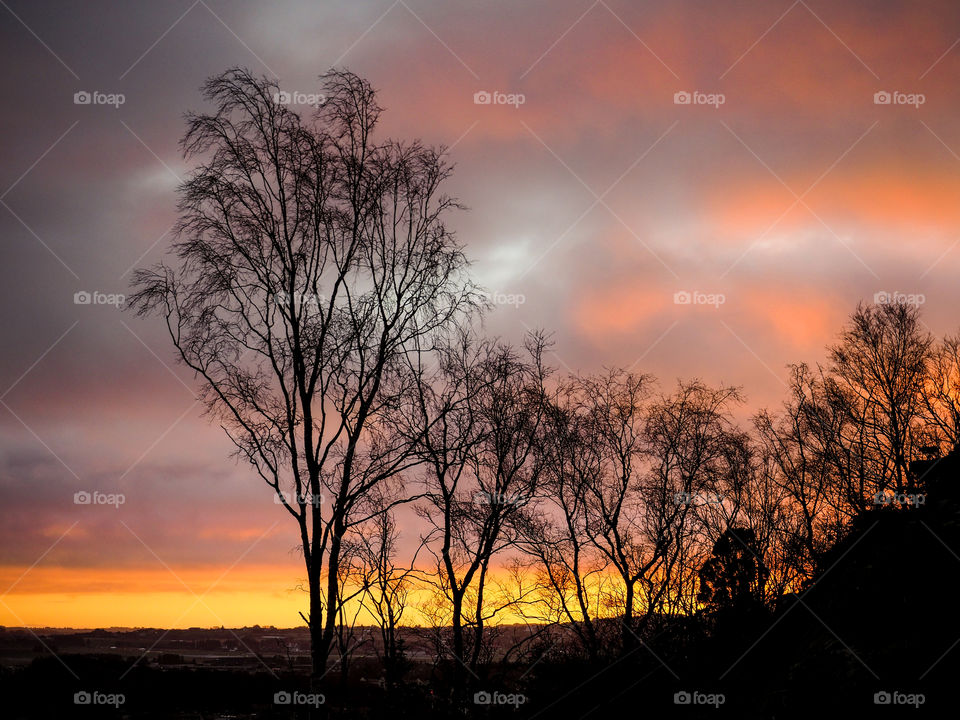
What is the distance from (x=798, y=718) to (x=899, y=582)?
3863 millimetres

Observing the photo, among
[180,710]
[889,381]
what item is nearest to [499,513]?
[180,710]

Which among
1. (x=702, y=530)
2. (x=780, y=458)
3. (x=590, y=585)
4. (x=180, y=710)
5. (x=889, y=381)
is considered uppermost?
(x=889, y=381)

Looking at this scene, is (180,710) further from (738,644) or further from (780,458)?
(780,458)

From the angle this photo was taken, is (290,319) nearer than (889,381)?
Yes

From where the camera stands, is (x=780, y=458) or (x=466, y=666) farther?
(x=780, y=458)

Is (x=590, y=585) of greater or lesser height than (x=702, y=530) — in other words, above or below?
below

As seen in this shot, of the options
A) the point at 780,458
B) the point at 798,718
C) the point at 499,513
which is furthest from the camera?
the point at 780,458

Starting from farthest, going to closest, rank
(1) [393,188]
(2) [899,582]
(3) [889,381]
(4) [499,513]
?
(3) [889,381] → (4) [499,513] → (1) [393,188] → (2) [899,582]

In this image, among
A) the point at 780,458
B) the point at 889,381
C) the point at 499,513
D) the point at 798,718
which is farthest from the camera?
the point at 780,458

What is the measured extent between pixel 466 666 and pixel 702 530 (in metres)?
18.6

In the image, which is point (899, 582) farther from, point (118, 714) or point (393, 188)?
point (118, 714)

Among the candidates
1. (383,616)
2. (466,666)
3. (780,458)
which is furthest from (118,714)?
(780,458)

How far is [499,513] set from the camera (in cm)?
2588

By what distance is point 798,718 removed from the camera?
45.3 ft
